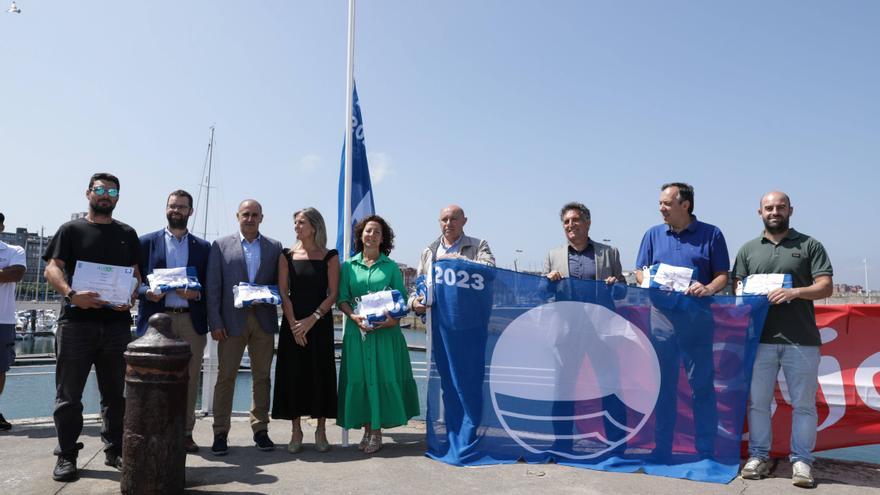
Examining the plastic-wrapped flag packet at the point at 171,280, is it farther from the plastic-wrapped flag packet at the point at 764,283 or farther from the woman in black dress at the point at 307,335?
the plastic-wrapped flag packet at the point at 764,283

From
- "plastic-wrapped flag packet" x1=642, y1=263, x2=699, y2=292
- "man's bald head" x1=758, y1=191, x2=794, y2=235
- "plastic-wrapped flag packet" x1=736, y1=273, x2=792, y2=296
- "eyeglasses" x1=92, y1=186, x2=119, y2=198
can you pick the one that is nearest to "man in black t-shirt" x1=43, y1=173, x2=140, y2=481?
"eyeglasses" x1=92, y1=186, x2=119, y2=198

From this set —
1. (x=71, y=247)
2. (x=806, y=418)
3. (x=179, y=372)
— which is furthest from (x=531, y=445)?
(x=71, y=247)

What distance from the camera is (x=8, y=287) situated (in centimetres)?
605

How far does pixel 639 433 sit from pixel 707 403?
0.60 metres

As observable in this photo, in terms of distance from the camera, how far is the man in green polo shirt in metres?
4.35

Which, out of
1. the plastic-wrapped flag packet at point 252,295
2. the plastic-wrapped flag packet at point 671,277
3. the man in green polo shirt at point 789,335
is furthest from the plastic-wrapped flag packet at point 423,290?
the man in green polo shirt at point 789,335

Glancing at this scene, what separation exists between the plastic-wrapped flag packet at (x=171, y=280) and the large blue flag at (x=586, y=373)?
2130mm

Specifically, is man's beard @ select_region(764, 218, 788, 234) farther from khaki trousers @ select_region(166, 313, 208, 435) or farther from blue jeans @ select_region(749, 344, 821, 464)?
khaki trousers @ select_region(166, 313, 208, 435)

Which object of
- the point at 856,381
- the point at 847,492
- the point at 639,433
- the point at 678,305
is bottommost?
the point at 847,492

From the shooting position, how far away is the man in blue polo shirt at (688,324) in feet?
15.0

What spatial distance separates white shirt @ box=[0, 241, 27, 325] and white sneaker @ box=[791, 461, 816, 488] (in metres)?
7.39

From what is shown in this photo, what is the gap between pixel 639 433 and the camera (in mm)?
4629

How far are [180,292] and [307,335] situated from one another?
1154 millimetres

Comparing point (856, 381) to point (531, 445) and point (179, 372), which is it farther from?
point (179, 372)
